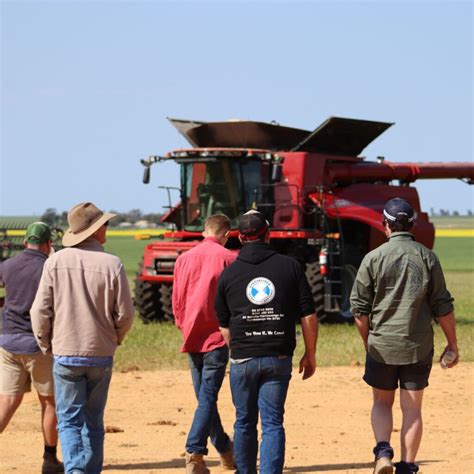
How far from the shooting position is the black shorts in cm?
765

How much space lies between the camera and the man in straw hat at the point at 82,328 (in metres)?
7.13

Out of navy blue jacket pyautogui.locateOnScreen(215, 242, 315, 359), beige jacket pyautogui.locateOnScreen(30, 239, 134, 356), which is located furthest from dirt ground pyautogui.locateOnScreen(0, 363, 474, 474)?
beige jacket pyautogui.locateOnScreen(30, 239, 134, 356)

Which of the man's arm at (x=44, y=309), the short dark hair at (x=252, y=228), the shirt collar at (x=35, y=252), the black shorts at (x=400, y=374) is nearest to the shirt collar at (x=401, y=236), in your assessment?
the black shorts at (x=400, y=374)

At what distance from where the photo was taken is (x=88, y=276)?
7141mm

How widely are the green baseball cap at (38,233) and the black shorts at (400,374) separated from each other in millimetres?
2197

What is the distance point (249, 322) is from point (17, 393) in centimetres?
187

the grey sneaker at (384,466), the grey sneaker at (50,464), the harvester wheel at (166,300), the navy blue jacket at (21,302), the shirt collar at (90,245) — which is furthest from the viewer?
the harvester wheel at (166,300)

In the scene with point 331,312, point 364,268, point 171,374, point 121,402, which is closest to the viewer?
point 364,268

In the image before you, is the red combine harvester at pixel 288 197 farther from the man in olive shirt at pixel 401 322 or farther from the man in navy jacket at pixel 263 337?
the man in navy jacket at pixel 263 337

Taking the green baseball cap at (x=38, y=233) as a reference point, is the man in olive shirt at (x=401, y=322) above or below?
below

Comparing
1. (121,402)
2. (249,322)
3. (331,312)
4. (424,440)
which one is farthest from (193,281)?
(331,312)

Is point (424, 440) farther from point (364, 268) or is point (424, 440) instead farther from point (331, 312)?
point (331, 312)

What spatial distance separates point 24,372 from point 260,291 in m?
1.90

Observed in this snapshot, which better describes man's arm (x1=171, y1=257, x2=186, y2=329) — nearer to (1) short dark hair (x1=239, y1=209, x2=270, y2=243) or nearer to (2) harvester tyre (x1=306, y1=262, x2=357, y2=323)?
(1) short dark hair (x1=239, y1=209, x2=270, y2=243)
